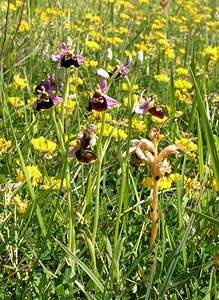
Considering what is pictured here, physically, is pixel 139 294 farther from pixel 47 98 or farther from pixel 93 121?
pixel 93 121

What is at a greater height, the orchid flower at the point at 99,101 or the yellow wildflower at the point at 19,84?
the orchid flower at the point at 99,101

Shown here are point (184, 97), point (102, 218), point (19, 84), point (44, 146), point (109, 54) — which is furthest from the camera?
point (184, 97)

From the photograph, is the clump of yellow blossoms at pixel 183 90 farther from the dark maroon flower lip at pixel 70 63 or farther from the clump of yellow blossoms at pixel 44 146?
the dark maroon flower lip at pixel 70 63

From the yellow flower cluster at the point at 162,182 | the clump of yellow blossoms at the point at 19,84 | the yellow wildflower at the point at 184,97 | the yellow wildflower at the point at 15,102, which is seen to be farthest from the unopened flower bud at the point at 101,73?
the yellow wildflower at the point at 184,97

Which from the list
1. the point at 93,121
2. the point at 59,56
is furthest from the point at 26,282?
the point at 93,121

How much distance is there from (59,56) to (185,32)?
4.14 m

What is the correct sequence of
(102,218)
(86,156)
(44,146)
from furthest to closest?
(44,146)
(102,218)
(86,156)

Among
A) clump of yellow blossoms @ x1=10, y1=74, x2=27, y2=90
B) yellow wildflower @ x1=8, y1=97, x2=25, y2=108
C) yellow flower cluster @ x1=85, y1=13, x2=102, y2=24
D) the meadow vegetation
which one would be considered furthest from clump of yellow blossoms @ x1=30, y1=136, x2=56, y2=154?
yellow flower cluster @ x1=85, y1=13, x2=102, y2=24

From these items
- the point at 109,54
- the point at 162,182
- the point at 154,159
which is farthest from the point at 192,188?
the point at 109,54

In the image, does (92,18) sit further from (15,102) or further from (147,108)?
(147,108)

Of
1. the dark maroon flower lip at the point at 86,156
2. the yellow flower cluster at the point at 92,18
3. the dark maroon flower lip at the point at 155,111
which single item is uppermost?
the dark maroon flower lip at the point at 155,111

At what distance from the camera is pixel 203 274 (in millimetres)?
1694

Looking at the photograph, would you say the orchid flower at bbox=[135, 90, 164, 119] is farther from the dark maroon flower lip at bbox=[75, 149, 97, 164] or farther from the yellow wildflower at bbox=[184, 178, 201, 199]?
the yellow wildflower at bbox=[184, 178, 201, 199]

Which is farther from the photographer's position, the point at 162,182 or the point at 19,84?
the point at 19,84
